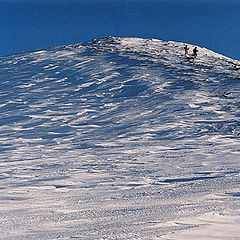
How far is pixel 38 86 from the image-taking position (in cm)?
2056

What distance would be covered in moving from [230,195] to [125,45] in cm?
2278

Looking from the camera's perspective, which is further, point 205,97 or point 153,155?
point 205,97

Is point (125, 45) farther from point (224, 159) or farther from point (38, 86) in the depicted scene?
point (224, 159)

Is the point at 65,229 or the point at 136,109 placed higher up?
the point at 136,109

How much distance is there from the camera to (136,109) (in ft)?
52.4

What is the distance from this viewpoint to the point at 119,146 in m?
11.8

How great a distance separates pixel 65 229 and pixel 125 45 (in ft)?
78.5

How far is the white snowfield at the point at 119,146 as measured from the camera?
5.48 metres

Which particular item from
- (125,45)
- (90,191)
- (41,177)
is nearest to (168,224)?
(90,191)

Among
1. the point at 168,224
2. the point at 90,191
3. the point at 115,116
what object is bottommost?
the point at 168,224

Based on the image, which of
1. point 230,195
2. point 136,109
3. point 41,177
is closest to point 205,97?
point 136,109

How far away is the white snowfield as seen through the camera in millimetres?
5477

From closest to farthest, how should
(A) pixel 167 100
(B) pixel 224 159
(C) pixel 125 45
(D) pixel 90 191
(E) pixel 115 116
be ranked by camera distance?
(D) pixel 90 191 → (B) pixel 224 159 → (E) pixel 115 116 → (A) pixel 167 100 → (C) pixel 125 45

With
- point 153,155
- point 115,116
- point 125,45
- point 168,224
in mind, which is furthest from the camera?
point 125,45
